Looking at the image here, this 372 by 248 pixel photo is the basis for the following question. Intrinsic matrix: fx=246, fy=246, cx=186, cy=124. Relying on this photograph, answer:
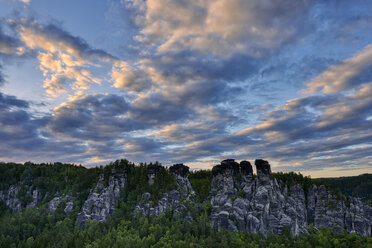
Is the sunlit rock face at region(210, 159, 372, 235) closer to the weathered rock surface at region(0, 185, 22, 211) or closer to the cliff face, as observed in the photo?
the cliff face

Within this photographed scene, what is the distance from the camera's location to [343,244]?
332 ft

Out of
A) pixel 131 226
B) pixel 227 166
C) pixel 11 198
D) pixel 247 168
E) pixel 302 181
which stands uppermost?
pixel 227 166

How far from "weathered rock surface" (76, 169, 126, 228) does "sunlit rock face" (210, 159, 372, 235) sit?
6402 cm

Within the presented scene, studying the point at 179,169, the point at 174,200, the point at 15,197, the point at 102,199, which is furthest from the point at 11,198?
the point at 179,169

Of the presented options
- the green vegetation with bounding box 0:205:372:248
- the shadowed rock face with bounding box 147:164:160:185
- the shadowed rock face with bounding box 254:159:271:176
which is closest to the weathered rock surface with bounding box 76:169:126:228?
the green vegetation with bounding box 0:205:372:248

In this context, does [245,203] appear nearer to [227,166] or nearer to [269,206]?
[269,206]

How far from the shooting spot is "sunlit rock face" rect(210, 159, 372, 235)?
5027 inches

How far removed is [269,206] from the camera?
5177 inches

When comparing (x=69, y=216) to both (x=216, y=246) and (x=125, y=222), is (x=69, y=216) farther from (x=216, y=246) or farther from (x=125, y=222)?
(x=216, y=246)

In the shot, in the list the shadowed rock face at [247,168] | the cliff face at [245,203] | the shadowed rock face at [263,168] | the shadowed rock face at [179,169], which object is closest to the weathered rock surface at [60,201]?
the cliff face at [245,203]

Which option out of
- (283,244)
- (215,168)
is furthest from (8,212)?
(283,244)

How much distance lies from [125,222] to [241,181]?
241 feet

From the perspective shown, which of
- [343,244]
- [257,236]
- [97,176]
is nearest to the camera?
[343,244]

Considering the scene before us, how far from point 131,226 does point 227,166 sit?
224 ft
